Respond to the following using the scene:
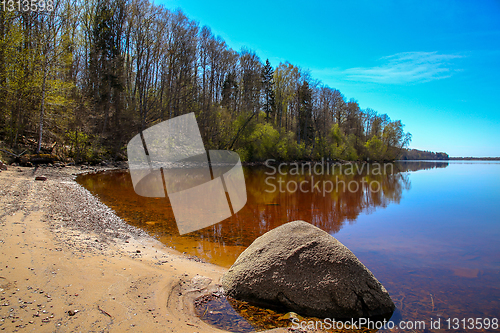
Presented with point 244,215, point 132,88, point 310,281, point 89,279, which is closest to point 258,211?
point 244,215

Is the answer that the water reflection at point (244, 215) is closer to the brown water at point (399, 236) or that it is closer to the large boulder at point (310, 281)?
the brown water at point (399, 236)

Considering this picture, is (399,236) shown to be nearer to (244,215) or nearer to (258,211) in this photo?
(258,211)

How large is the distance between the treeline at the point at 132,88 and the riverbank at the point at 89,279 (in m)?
15.6

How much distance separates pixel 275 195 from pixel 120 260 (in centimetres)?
1029

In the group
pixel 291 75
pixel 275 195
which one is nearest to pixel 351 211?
pixel 275 195

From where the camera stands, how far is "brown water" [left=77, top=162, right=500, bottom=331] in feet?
14.4

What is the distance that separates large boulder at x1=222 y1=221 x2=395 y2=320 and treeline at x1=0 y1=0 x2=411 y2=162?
1978cm

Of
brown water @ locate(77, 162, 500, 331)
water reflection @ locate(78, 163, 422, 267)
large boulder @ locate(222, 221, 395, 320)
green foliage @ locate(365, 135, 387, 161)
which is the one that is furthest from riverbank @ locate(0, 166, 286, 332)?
green foliage @ locate(365, 135, 387, 161)

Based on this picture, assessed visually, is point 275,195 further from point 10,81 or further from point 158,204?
point 10,81

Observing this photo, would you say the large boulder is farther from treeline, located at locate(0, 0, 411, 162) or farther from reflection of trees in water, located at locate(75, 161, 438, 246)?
treeline, located at locate(0, 0, 411, 162)

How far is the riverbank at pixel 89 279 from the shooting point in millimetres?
2631

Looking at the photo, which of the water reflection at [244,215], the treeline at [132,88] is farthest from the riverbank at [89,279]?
the treeline at [132,88]

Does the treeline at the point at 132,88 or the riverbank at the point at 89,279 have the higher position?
the treeline at the point at 132,88

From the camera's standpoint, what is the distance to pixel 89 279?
11.1 ft
